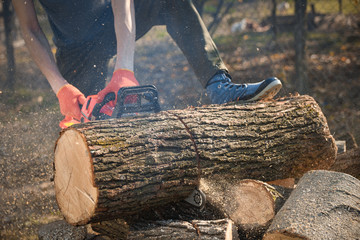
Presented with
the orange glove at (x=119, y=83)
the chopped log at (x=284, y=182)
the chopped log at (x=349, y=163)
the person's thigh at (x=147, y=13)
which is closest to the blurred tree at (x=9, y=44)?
the person's thigh at (x=147, y=13)

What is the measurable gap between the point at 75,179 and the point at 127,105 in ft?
1.94

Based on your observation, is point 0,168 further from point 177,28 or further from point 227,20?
point 227,20

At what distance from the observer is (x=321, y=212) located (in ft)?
5.46

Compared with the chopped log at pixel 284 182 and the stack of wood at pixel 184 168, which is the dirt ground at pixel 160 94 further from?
the chopped log at pixel 284 182

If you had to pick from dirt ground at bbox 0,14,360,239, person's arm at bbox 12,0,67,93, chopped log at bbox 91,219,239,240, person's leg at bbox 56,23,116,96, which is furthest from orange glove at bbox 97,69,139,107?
dirt ground at bbox 0,14,360,239

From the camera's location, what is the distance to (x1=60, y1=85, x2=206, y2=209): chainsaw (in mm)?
2098

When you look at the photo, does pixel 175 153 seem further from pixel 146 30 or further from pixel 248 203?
pixel 146 30

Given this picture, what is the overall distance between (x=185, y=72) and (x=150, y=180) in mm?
4169

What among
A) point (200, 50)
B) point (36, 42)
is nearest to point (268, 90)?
point (200, 50)

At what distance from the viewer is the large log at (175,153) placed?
1715mm

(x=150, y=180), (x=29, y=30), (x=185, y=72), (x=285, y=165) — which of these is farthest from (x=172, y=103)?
(x=150, y=180)

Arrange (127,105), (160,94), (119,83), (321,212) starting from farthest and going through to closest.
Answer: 1. (160,94)
2. (119,83)
3. (127,105)
4. (321,212)

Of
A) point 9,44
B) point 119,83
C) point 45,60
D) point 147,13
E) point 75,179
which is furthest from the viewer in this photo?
point 9,44

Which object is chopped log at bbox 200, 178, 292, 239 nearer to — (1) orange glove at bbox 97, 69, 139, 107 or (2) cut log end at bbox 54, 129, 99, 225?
(2) cut log end at bbox 54, 129, 99, 225
